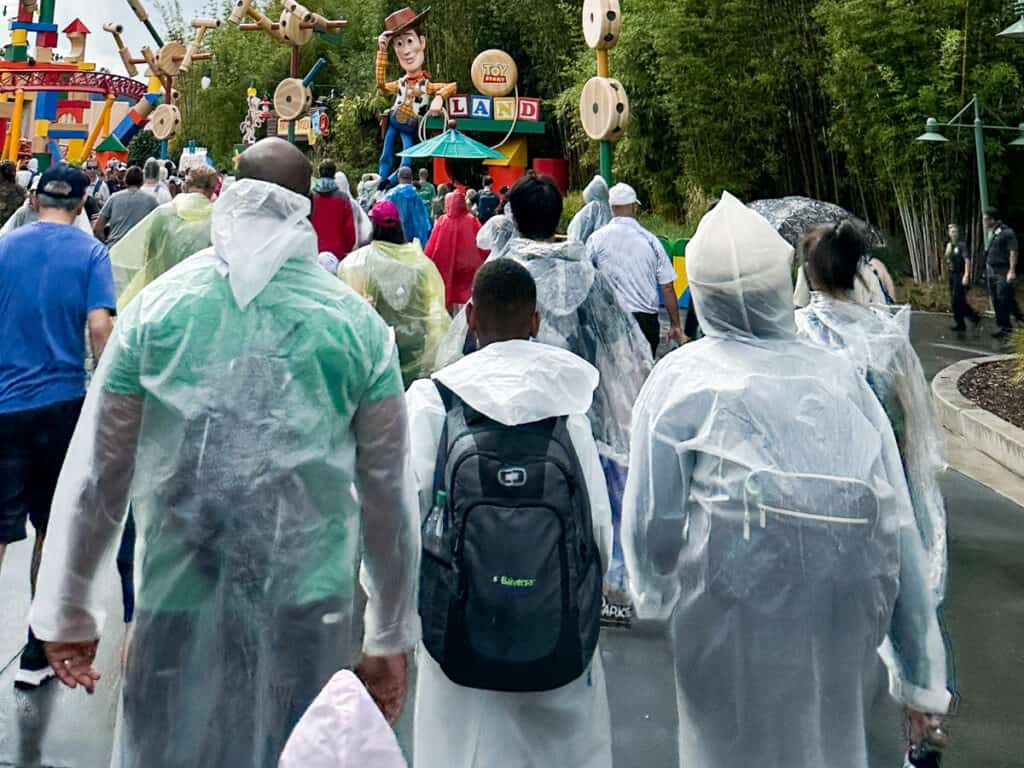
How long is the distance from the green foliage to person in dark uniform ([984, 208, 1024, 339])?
42197 mm

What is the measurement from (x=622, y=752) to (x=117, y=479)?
222 centimetres

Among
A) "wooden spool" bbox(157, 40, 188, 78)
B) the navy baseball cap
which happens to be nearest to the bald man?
the navy baseball cap

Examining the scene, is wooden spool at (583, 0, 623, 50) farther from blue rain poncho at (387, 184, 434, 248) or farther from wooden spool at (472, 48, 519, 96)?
wooden spool at (472, 48, 519, 96)

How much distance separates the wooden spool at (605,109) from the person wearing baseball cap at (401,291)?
5753 millimetres

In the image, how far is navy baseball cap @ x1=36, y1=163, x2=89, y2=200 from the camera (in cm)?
439

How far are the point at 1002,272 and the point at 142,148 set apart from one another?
43733 mm

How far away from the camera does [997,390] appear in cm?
1091

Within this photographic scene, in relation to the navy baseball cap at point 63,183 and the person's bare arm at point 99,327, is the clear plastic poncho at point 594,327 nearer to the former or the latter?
Result: the person's bare arm at point 99,327

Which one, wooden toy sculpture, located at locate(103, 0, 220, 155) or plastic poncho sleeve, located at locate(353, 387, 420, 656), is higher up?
wooden toy sculpture, located at locate(103, 0, 220, 155)

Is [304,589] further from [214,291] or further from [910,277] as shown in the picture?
[910,277]

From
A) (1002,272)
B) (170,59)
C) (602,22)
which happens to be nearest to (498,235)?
(602,22)

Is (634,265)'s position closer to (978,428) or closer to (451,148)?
(978,428)

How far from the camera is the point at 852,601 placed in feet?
8.59

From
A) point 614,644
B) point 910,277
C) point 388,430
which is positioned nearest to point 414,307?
point 614,644
